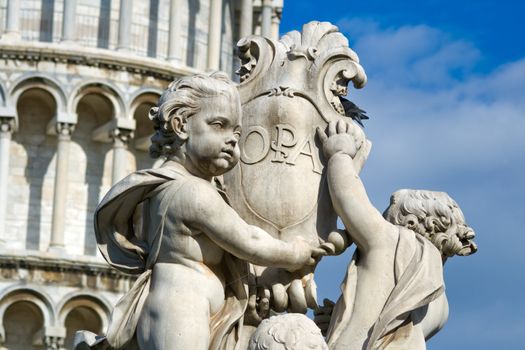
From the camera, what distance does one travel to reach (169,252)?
9.92m

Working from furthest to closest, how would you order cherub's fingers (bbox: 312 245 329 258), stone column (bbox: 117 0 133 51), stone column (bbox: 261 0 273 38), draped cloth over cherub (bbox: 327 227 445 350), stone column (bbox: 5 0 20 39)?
stone column (bbox: 261 0 273 38) < stone column (bbox: 5 0 20 39) < stone column (bbox: 117 0 133 51) < cherub's fingers (bbox: 312 245 329 258) < draped cloth over cherub (bbox: 327 227 445 350)

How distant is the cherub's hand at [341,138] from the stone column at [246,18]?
54.1 metres

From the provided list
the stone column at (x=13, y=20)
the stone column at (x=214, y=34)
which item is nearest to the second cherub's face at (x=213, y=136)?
the stone column at (x=13, y=20)

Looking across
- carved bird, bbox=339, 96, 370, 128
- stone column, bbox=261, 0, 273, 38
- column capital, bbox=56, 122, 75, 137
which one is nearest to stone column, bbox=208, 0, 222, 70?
stone column, bbox=261, 0, 273, 38

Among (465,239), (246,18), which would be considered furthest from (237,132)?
(246,18)

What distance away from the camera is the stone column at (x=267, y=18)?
66.7 metres

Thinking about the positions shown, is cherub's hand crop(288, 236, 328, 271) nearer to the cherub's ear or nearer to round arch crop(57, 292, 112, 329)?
the cherub's ear

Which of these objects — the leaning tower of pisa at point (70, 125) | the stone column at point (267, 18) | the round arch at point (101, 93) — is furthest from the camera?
the stone column at point (267, 18)

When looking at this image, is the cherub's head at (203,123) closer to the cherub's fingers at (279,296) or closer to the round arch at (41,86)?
the cherub's fingers at (279,296)

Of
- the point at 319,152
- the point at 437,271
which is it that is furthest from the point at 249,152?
the point at 437,271

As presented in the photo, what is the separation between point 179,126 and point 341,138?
93 cm

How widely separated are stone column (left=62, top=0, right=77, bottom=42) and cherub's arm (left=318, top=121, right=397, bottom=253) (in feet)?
170

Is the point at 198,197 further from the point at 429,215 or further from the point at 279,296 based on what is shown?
the point at 429,215

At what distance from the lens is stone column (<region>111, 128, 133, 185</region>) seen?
61.4 meters
